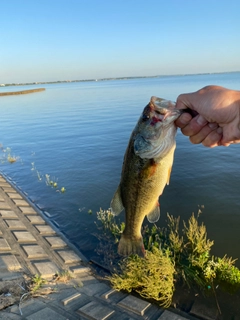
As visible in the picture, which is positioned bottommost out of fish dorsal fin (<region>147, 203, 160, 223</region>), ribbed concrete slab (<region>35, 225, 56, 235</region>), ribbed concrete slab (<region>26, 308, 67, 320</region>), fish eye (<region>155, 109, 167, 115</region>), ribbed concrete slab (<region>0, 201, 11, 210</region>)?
ribbed concrete slab (<region>35, 225, 56, 235</region>)

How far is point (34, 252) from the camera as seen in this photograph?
24.6 feet

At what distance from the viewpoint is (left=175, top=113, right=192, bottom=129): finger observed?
3700 millimetres

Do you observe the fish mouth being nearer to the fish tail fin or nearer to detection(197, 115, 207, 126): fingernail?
detection(197, 115, 207, 126): fingernail

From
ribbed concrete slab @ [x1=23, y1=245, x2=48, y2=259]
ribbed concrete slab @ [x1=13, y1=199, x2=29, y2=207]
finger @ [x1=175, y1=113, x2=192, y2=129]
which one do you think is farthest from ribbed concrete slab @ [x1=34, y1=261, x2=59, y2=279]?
finger @ [x1=175, y1=113, x2=192, y2=129]

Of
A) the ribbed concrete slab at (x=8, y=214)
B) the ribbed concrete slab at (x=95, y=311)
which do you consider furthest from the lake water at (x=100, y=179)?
the ribbed concrete slab at (x=95, y=311)

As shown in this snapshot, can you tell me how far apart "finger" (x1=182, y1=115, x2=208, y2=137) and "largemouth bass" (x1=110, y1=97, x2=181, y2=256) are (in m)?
0.30

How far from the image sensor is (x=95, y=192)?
13047mm

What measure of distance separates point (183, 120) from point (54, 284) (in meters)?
4.91

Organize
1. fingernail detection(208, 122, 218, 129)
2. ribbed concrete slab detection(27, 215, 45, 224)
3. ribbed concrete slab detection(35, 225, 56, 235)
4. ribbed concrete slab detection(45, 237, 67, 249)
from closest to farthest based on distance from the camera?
fingernail detection(208, 122, 218, 129)
ribbed concrete slab detection(45, 237, 67, 249)
ribbed concrete slab detection(35, 225, 56, 235)
ribbed concrete slab detection(27, 215, 45, 224)

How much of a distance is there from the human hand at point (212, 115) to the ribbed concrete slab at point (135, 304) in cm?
379

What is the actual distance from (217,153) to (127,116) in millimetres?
15962

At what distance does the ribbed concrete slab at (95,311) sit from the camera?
17.4 ft

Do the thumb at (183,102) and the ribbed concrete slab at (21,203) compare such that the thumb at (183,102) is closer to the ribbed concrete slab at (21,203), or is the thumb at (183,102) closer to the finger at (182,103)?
the finger at (182,103)

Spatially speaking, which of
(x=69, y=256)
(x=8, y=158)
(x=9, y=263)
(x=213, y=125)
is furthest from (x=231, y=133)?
(x=8, y=158)
